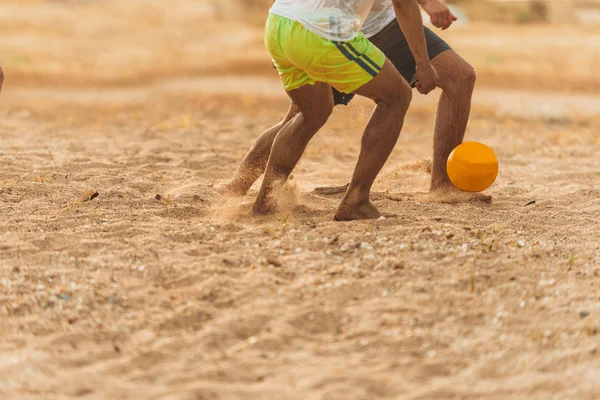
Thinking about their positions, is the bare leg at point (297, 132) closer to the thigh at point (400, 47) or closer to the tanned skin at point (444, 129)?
the tanned skin at point (444, 129)

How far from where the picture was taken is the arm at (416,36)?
4.30 m

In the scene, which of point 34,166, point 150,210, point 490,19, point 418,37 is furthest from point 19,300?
point 490,19

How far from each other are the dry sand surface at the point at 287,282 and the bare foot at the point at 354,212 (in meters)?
0.09

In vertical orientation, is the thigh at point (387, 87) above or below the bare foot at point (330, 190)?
above

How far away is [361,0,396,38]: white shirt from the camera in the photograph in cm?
507

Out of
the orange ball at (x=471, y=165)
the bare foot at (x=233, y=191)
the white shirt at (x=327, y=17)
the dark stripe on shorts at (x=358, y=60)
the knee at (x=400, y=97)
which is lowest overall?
the bare foot at (x=233, y=191)

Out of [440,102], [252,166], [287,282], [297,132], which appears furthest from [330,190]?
[287,282]

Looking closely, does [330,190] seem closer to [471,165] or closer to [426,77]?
[471,165]

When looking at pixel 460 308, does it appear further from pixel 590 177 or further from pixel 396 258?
pixel 590 177

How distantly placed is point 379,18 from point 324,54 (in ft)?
3.44

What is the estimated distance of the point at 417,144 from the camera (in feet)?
28.0

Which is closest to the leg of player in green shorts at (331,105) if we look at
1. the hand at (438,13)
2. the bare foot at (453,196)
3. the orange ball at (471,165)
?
the hand at (438,13)

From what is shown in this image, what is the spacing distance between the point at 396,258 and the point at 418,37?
1233 mm

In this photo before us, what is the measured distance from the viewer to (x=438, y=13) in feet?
15.0
